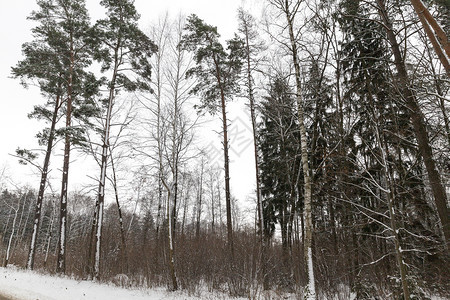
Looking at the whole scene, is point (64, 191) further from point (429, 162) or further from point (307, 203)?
point (429, 162)

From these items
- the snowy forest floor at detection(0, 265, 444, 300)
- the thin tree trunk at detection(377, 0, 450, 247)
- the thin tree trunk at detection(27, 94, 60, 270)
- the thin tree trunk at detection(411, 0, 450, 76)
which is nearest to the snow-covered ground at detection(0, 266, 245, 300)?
the snowy forest floor at detection(0, 265, 444, 300)

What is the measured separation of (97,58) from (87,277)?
36.8 feet

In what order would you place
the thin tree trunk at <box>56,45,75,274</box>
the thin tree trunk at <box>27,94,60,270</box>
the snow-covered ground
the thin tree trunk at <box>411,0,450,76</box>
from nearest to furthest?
the thin tree trunk at <box>411,0,450,76</box>, the snow-covered ground, the thin tree trunk at <box>56,45,75,274</box>, the thin tree trunk at <box>27,94,60,270</box>

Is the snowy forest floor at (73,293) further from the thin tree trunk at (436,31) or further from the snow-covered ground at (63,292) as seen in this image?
the thin tree trunk at (436,31)

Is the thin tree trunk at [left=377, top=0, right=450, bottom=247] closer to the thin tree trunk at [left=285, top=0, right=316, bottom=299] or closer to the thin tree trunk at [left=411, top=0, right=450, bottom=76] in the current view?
the thin tree trunk at [left=411, top=0, right=450, bottom=76]

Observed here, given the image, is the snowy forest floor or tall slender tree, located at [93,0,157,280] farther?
tall slender tree, located at [93,0,157,280]

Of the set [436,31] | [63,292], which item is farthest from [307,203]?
[63,292]

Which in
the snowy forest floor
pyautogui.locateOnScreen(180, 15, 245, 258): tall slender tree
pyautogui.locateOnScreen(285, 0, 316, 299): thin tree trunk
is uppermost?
pyautogui.locateOnScreen(180, 15, 245, 258): tall slender tree

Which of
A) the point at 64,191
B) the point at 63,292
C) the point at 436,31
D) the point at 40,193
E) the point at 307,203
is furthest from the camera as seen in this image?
the point at 40,193

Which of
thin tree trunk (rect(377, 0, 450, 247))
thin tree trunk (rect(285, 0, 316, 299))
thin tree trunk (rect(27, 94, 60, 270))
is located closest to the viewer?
thin tree trunk (rect(285, 0, 316, 299))

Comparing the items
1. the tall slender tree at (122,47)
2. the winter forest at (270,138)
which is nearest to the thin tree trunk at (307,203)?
the winter forest at (270,138)

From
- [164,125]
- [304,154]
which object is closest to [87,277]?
[164,125]

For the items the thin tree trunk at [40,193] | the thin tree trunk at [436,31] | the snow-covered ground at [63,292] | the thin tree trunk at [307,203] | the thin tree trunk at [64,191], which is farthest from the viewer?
the thin tree trunk at [40,193]

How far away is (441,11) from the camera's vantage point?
6.85 meters
